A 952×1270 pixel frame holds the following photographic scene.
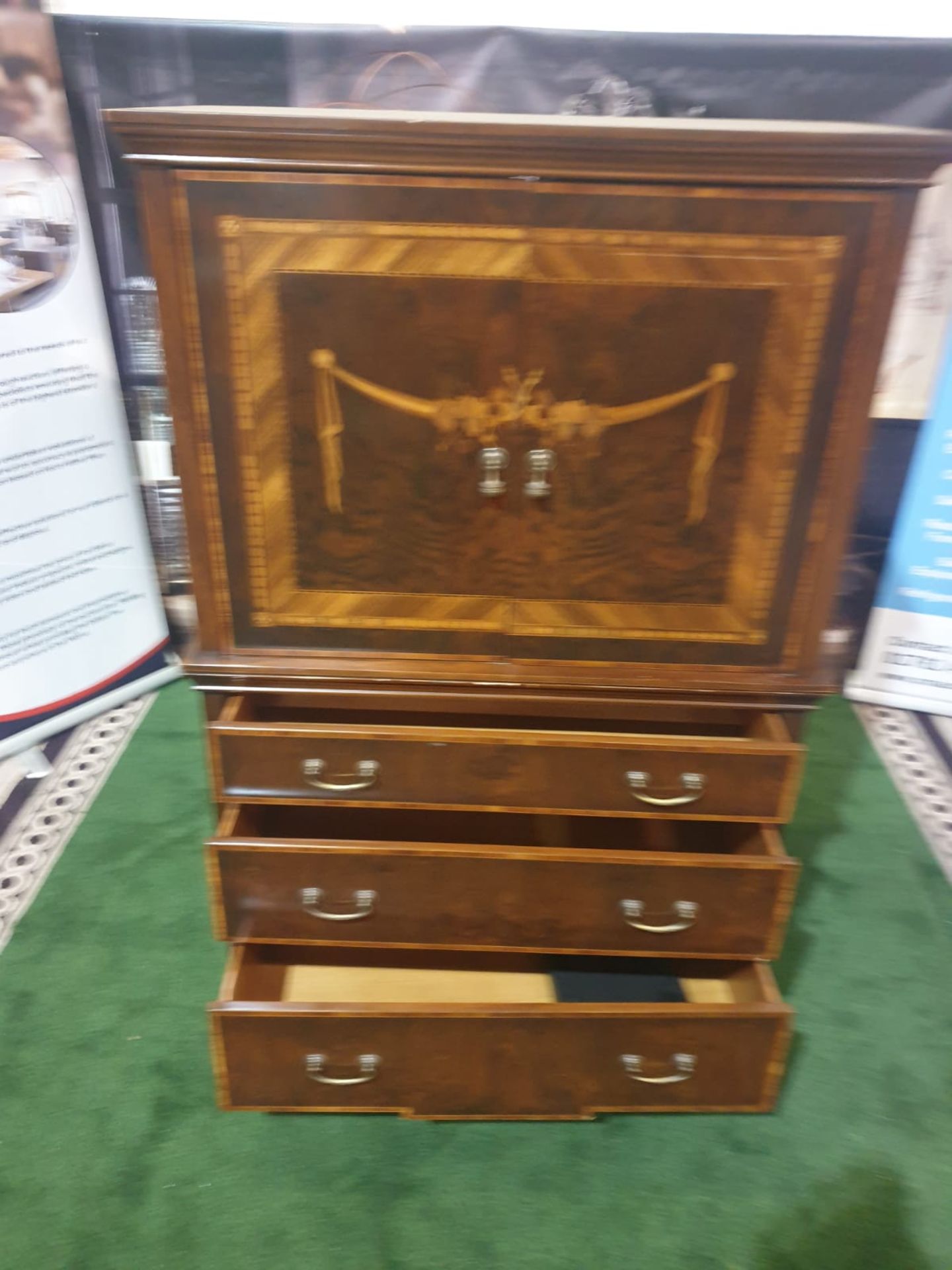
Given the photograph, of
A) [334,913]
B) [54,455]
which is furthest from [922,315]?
[54,455]

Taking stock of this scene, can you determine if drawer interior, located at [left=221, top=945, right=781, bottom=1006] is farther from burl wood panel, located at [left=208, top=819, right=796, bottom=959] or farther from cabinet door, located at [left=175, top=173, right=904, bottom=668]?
cabinet door, located at [left=175, top=173, right=904, bottom=668]

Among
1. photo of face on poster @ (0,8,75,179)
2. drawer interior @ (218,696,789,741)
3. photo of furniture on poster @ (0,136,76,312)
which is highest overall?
photo of face on poster @ (0,8,75,179)

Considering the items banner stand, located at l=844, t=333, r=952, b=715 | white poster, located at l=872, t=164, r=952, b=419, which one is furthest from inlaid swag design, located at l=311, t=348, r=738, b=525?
banner stand, located at l=844, t=333, r=952, b=715

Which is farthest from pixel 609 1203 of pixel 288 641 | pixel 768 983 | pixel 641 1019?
pixel 288 641

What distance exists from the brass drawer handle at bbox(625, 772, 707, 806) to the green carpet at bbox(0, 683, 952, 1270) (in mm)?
525

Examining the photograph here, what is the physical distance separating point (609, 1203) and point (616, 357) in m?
1.15

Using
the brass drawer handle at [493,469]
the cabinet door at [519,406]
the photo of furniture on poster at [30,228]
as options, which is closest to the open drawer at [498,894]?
the cabinet door at [519,406]

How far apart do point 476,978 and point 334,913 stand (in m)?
0.29

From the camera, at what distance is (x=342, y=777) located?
1.29 meters

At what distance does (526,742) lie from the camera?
4.12 feet

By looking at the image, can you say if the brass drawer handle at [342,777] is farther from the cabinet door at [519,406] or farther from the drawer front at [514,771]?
the cabinet door at [519,406]

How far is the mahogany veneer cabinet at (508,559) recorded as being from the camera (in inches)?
39.7

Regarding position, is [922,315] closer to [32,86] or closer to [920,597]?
[920,597]

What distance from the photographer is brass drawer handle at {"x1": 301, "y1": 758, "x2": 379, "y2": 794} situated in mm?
1274
